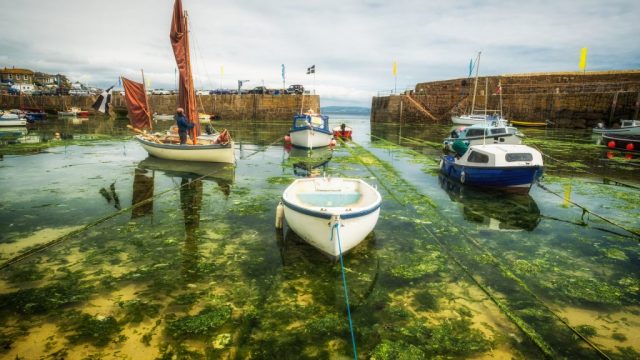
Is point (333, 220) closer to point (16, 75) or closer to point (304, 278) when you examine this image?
point (304, 278)

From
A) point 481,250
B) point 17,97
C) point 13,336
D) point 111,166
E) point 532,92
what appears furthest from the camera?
point 17,97

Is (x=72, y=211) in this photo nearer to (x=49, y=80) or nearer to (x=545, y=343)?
(x=545, y=343)

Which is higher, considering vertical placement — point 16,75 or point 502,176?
point 16,75

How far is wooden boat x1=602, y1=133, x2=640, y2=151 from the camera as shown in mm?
25688

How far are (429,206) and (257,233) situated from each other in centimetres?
636

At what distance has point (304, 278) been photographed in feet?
22.2

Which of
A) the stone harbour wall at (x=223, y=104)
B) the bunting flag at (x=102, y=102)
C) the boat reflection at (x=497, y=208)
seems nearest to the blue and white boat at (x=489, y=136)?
the boat reflection at (x=497, y=208)

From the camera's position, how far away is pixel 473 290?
6.43 meters

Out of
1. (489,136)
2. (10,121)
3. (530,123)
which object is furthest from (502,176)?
(10,121)

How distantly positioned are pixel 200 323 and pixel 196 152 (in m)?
14.3

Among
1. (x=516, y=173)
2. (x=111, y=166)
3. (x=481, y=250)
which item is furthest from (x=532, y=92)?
(x=111, y=166)

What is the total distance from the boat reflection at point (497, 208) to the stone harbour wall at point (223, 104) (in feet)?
149

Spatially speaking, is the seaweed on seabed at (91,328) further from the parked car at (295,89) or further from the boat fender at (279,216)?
the parked car at (295,89)

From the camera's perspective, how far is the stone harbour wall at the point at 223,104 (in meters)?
62.7
